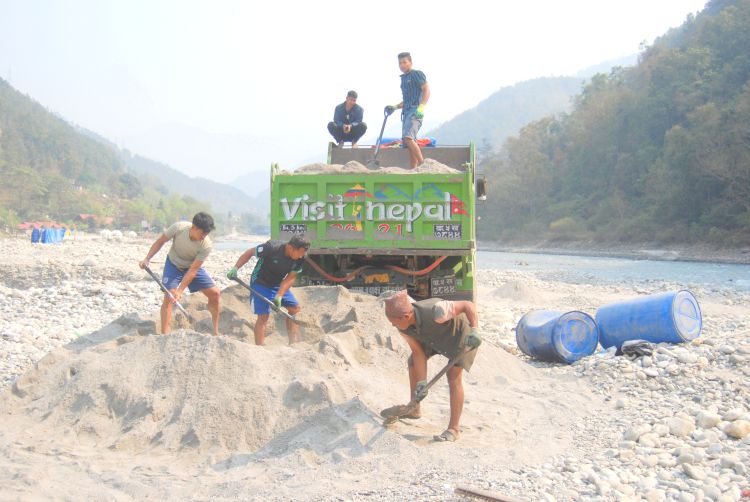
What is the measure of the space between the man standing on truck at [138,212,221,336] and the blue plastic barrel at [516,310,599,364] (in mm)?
3479

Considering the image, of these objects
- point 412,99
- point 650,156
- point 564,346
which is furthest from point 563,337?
point 650,156

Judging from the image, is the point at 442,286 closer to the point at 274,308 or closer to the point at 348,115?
the point at 274,308

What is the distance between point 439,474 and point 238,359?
192 cm

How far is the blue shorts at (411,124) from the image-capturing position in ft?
29.7

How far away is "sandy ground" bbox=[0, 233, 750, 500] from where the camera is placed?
397 centimetres

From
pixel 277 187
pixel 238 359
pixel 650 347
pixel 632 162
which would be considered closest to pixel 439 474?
pixel 238 359

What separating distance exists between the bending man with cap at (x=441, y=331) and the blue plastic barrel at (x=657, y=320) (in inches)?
139

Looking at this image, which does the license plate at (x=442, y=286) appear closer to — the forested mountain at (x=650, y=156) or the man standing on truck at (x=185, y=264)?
the man standing on truck at (x=185, y=264)

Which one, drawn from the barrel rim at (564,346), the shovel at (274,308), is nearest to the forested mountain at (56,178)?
the shovel at (274,308)

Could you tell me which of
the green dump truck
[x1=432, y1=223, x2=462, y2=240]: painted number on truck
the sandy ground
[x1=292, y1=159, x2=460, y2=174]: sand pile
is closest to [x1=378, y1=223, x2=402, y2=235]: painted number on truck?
the green dump truck

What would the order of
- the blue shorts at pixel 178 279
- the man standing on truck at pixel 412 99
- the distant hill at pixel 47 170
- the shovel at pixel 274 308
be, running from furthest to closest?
the distant hill at pixel 47 170 < the man standing on truck at pixel 412 99 < the blue shorts at pixel 178 279 < the shovel at pixel 274 308

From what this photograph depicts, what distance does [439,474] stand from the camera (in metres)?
4.04

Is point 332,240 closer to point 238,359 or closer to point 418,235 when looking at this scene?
point 418,235

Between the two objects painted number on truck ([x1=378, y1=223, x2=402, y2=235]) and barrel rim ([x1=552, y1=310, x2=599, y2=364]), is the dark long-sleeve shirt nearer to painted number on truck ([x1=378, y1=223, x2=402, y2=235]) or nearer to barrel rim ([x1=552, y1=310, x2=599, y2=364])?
painted number on truck ([x1=378, y1=223, x2=402, y2=235])
